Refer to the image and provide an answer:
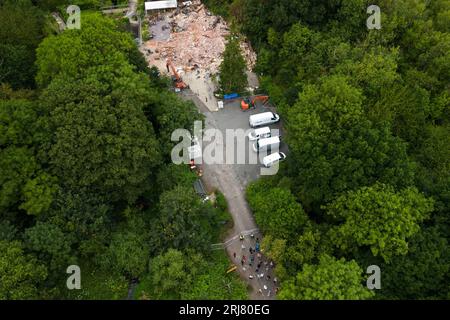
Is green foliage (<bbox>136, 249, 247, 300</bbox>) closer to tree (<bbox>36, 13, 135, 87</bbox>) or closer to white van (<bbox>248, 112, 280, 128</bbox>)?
white van (<bbox>248, 112, 280, 128</bbox>)

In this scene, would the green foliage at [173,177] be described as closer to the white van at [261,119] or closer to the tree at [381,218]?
the white van at [261,119]

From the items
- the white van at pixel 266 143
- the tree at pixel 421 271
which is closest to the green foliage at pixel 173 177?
the white van at pixel 266 143

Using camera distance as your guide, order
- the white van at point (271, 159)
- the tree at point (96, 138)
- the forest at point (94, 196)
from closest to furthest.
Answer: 1. the forest at point (94, 196)
2. the tree at point (96, 138)
3. the white van at point (271, 159)

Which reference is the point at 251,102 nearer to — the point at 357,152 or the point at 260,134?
the point at 260,134

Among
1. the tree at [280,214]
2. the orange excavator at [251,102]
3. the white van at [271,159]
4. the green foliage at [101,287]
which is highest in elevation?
the orange excavator at [251,102]

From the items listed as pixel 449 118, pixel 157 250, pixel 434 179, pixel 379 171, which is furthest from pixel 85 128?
pixel 449 118

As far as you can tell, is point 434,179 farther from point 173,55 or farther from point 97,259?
point 173,55
